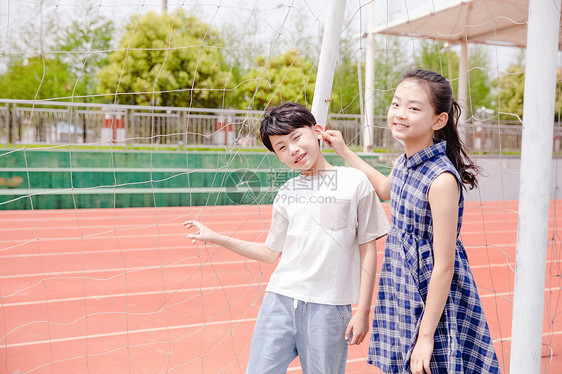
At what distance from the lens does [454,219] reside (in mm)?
1357

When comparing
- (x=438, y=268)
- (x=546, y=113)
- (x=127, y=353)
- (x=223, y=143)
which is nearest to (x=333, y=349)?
(x=438, y=268)

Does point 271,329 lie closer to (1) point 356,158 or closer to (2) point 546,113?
(1) point 356,158

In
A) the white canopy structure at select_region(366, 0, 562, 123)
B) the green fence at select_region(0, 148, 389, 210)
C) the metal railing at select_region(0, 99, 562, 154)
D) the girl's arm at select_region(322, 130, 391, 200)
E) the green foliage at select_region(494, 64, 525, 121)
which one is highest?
the white canopy structure at select_region(366, 0, 562, 123)

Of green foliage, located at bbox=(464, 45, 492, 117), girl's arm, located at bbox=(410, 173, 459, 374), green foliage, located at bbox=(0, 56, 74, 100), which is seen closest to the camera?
girl's arm, located at bbox=(410, 173, 459, 374)

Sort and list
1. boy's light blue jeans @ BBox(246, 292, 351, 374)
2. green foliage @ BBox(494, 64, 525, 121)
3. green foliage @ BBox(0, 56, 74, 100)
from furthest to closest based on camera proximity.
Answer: green foliage @ BBox(494, 64, 525, 121), green foliage @ BBox(0, 56, 74, 100), boy's light blue jeans @ BBox(246, 292, 351, 374)

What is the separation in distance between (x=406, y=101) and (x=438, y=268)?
47cm

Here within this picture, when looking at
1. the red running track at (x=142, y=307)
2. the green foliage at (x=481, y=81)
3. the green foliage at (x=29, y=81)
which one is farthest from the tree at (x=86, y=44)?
the green foliage at (x=481, y=81)

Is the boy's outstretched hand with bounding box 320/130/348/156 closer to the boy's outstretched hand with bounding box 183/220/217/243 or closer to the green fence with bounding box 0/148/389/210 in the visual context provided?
the boy's outstretched hand with bounding box 183/220/217/243

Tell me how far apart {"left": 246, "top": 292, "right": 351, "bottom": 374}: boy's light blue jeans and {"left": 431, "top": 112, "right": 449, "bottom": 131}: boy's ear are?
0.60 meters

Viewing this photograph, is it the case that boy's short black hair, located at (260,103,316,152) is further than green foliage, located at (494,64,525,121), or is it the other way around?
green foliage, located at (494,64,525,121)

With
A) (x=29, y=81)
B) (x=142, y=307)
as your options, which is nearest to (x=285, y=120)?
(x=142, y=307)

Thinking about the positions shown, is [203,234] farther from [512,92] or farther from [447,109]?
[512,92]

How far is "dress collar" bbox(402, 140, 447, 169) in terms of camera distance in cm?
146

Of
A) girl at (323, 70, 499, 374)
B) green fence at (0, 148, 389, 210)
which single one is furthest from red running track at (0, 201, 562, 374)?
green fence at (0, 148, 389, 210)
